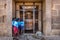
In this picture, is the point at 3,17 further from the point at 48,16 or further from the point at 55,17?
the point at 55,17

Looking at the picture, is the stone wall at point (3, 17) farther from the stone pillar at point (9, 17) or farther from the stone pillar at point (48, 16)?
the stone pillar at point (48, 16)

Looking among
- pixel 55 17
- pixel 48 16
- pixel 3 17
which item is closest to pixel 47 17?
pixel 48 16

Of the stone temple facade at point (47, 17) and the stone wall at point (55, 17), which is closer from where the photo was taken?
the stone temple facade at point (47, 17)

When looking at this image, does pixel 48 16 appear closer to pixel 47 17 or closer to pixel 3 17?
pixel 47 17

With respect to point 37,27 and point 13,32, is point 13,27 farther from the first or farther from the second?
point 37,27

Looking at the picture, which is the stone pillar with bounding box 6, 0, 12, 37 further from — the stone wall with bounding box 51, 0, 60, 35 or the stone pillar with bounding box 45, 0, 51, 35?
the stone wall with bounding box 51, 0, 60, 35

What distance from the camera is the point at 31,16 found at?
1422 centimetres

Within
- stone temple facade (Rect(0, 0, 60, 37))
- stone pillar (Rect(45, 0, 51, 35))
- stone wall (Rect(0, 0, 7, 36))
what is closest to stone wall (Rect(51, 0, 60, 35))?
stone temple facade (Rect(0, 0, 60, 37))

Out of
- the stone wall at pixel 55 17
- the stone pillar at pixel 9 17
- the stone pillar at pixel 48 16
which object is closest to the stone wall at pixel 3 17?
the stone pillar at pixel 9 17

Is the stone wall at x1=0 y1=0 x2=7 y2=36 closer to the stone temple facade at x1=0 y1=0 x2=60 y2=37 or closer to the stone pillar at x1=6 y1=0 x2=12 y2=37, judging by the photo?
the stone temple facade at x1=0 y1=0 x2=60 y2=37

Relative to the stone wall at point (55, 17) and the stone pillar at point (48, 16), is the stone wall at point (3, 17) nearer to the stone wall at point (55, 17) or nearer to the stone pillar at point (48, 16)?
the stone pillar at point (48, 16)

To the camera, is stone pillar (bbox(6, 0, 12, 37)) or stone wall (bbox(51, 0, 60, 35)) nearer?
stone pillar (bbox(6, 0, 12, 37))

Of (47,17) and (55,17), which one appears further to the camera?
(55,17)

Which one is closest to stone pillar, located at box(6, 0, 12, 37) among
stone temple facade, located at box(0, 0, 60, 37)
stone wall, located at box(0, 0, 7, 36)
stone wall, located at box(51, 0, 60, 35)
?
stone temple facade, located at box(0, 0, 60, 37)
